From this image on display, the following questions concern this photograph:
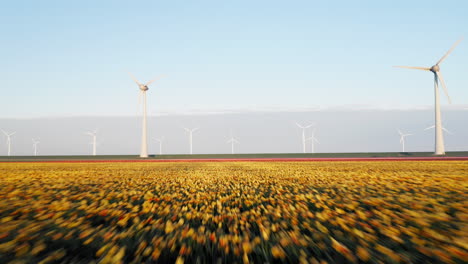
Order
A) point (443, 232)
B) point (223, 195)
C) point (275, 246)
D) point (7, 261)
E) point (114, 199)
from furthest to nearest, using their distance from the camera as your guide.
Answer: point (223, 195) < point (114, 199) < point (443, 232) < point (275, 246) < point (7, 261)

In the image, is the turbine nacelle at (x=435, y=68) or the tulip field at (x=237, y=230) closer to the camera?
the tulip field at (x=237, y=230)

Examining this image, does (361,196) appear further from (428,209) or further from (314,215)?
(314,215)

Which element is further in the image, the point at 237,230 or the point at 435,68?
the point at 435,68

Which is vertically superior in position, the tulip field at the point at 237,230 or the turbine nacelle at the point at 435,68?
the turbine nacelle at the point at 435,68

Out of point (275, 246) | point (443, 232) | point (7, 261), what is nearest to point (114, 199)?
point (7, 261)

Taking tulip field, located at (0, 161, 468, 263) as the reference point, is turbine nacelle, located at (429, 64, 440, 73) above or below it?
above

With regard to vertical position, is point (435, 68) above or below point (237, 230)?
above

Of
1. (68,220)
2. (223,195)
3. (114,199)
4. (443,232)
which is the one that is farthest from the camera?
(223,195)

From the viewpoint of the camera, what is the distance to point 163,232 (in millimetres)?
5766

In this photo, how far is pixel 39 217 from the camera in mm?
7066

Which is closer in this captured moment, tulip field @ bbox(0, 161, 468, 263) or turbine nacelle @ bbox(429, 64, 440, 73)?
tulip field @ bbox(0, 161, 468, 263)

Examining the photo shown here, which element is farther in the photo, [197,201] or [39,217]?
[197,201]

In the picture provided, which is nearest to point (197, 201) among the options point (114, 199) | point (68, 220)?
point (114, 199)

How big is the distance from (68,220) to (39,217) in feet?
2.74
